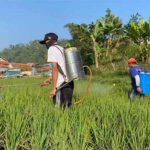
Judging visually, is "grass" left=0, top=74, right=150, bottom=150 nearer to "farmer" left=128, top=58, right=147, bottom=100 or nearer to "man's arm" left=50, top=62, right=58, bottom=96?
"man's arm" left=50, top=62, right=58, bottom=96

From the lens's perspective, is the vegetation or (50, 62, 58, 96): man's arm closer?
(50, 62, 58, 96): man's arm


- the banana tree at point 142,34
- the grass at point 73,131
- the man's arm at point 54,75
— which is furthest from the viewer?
the banana tree at point 142,34

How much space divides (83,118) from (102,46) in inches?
1109

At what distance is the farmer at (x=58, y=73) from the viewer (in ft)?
17.3

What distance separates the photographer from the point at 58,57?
17.5ft

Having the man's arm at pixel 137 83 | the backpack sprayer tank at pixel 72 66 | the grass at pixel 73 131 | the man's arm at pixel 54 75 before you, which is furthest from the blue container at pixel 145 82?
the grass at pixel 73 131

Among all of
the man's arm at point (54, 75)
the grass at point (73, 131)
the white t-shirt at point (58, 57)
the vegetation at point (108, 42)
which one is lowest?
the grass at point (73, 131)

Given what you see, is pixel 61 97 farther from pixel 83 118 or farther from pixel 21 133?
pixel 21 133

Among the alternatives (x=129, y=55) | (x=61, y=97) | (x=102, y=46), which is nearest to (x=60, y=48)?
(x=61, y=97)

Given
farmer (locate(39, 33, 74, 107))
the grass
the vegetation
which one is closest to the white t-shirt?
farmer (locate(39, 33, 74, 107))

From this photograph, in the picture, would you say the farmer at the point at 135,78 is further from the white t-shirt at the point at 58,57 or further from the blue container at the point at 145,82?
the white t-shirt at the point at 58,57

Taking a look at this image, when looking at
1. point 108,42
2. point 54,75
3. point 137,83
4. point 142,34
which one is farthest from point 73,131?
point 108,42

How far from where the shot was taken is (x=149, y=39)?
86.3 ft

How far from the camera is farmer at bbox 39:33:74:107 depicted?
5270 mm
